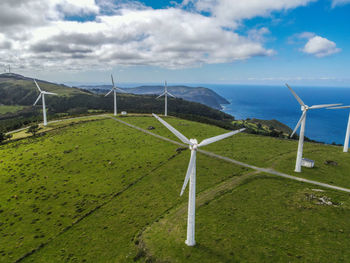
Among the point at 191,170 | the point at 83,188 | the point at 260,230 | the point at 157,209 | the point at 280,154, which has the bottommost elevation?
the point at 83,188

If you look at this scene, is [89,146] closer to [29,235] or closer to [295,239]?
[29,235]

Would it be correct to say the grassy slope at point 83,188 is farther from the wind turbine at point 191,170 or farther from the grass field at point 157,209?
the wind turbine at point 191,170

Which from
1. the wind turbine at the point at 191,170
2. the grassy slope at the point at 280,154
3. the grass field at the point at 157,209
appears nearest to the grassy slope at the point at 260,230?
the grass field at the point at 157,209

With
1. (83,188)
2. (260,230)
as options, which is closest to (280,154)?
(260,230)

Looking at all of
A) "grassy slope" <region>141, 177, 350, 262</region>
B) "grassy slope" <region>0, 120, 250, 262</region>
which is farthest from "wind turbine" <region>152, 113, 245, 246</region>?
"grassy slope" <region>0, 120, 250, 262</region>

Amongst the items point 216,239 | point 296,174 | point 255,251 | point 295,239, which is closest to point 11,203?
point 216,239

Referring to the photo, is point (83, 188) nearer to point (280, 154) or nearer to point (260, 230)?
point (260, 230)

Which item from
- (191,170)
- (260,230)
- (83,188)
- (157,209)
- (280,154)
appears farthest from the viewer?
(280,154)
